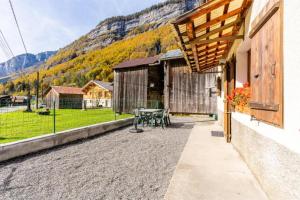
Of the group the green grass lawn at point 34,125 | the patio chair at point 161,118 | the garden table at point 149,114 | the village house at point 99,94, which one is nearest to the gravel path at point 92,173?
the green grass lawn at point 34,125

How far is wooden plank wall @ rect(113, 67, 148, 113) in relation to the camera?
19250 mm

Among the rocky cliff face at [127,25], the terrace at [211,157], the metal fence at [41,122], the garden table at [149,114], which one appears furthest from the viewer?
the rocky cliff face at [127,25]

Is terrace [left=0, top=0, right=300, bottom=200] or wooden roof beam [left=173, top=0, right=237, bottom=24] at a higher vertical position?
wooden roof beam [left=173, top=0, right=237, bottom=24]

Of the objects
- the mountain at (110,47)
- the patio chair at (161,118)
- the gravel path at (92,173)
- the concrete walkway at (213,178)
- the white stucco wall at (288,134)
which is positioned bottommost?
the gravel path at (92,173)

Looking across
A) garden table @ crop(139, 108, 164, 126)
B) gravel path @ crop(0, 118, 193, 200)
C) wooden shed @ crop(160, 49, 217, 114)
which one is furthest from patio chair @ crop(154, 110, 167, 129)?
wooden shed @ crop(160, 49, 217, 114)

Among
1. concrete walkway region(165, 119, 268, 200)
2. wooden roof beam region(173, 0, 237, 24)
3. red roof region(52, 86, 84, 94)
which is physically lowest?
concrete walkway region(165, 119, 268, 200)

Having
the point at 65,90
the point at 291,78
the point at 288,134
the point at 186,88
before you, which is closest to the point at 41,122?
the point at 186,88

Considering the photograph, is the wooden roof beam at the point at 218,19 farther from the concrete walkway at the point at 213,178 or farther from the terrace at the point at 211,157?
the concrete walkway at the point at 213,178

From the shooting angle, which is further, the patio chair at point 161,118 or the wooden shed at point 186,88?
the wooden shed at point 186,88

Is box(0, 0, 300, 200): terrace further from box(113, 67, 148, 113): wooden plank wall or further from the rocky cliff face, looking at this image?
the rocky cliff face

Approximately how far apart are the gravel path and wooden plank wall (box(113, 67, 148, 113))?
13000mm

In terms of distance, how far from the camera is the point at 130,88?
19.9 m

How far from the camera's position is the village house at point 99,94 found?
3762cm

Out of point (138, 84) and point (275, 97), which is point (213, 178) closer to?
point (275, 97)
